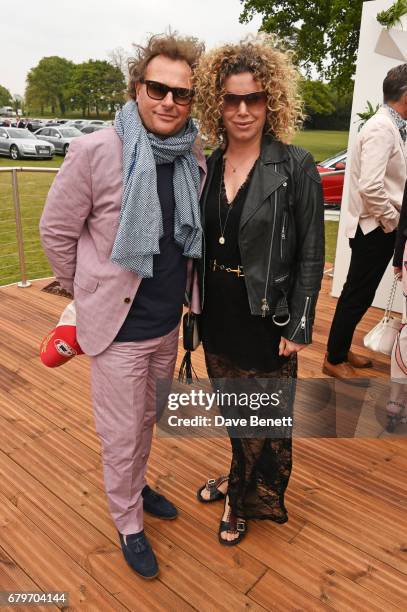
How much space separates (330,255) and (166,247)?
19.3 ft

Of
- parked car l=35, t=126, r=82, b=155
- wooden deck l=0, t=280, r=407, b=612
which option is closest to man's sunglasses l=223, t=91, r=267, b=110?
wooden deck l=0, t=280, r=407, b=612

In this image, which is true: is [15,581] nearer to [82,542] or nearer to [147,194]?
[82,542]

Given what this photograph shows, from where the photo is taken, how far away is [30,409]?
2.85 metres

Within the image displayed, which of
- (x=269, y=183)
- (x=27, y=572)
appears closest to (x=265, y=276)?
(x=269, y=183)

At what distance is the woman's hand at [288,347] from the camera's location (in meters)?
1.76

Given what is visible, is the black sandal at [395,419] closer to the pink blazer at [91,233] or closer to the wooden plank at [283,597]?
the wooden plank at [283,597]

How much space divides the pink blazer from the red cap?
9 centimetres

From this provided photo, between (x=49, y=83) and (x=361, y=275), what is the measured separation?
279 ft

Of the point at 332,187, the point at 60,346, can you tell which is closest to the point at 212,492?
the point at 60,346

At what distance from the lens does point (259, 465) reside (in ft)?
6.57

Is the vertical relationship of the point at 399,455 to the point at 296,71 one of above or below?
below

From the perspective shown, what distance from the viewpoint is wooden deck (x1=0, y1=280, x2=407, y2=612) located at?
176cm

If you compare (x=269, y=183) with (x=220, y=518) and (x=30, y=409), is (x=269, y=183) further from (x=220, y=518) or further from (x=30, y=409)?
(x=30, y=409)

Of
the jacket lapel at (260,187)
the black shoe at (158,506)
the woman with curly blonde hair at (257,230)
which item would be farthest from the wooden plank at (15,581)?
the jacket lapel at (260,187)
